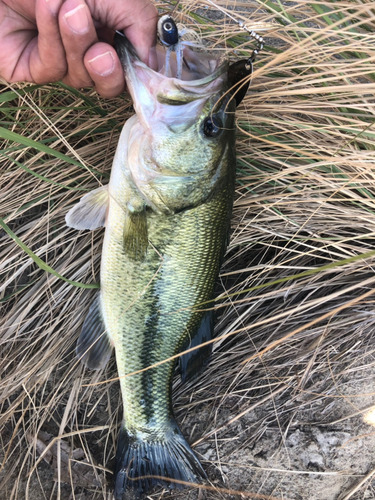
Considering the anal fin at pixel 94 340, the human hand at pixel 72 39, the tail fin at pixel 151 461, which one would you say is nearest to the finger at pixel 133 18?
the human hand at pixel 72 39

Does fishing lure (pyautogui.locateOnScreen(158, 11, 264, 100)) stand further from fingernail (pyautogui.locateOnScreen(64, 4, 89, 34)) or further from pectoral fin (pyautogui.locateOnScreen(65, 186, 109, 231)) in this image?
pectoral fin (pyautogui.locateOnScreen(65, 186, 109, 231))

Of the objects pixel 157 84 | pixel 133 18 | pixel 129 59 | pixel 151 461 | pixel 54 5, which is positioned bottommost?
pixel 151 461

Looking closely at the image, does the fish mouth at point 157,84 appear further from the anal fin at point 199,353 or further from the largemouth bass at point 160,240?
the anal fin at point 199,353

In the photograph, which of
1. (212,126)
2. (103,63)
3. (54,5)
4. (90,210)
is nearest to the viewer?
(54,5)

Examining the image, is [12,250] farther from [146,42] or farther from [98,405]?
[146,42]

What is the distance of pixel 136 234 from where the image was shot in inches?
65.3

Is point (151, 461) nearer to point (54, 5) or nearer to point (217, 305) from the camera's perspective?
point (217, 305)

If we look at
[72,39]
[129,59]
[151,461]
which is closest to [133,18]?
[129,59]

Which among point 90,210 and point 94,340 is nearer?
point 90,210

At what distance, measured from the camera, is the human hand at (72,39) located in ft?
4.36

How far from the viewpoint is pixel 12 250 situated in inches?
86.8

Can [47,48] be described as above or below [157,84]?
above

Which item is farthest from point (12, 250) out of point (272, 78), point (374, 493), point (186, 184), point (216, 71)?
point (374, 493)

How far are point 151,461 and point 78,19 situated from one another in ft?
6.56
